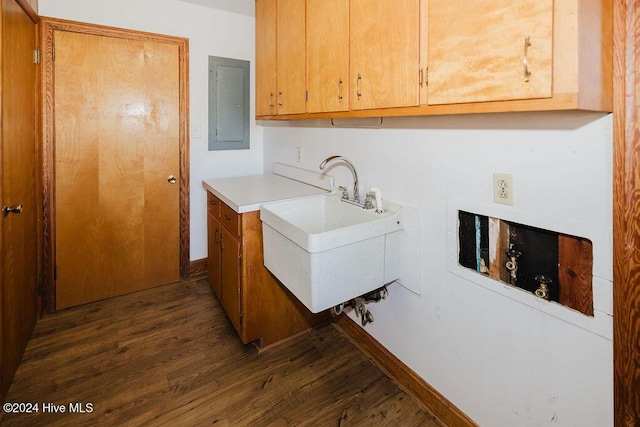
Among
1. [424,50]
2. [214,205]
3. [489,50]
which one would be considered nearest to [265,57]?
[214,205]

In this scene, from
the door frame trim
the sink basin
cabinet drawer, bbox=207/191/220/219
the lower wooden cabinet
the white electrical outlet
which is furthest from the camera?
cabinet drawer, bbox=207/191/220/219

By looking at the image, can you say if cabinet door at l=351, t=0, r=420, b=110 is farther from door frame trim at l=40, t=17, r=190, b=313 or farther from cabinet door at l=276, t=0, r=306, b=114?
door frame trim at l=40, t=17, r=190, b=313

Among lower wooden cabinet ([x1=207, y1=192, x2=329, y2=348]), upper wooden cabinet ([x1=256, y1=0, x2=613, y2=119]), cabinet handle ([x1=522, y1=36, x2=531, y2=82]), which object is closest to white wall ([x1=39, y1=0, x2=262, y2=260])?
lower wooden cabinet ([x1=207, y1=192, x2=329, y2=348])

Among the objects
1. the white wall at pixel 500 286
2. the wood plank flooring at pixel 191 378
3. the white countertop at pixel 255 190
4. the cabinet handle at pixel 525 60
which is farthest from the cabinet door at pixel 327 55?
the wood plank flooring at pixel 191 378

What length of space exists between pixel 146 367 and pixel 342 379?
109cm

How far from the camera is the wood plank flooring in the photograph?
1614 mm

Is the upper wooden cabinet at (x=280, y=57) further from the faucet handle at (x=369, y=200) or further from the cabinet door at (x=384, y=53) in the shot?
the faucet handle at (x=369, y=200)

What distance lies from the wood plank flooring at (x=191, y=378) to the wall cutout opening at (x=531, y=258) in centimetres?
82

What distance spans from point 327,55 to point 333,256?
40.6 inches

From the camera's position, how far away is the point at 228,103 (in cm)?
303

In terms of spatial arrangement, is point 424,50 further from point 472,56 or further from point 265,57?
point 265,57

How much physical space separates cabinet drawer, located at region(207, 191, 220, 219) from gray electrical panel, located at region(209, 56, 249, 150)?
0.63 m

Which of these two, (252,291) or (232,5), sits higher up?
(232,5)

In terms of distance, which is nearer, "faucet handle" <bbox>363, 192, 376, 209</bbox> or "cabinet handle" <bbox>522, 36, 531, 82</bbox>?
"cabinet handle" <bbox>522, 36, 531, 82</bbox>
